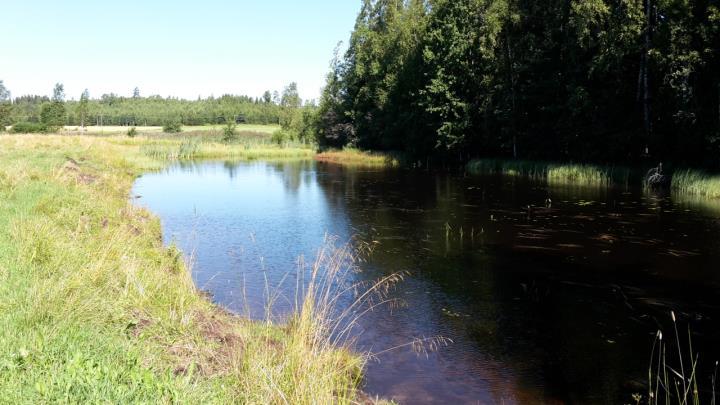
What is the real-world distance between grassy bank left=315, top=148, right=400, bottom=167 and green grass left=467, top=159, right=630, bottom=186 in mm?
11373

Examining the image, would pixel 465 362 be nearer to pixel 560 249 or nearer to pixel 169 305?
pixel 169 305

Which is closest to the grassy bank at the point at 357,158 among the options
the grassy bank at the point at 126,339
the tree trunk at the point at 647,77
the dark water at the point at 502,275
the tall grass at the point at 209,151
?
the tall grass at the point at 209,151

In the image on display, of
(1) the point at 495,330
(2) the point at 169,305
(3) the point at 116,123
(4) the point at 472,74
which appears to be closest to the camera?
(2) the point at 169,305

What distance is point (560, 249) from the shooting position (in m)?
14.0

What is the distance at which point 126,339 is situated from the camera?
205 inches

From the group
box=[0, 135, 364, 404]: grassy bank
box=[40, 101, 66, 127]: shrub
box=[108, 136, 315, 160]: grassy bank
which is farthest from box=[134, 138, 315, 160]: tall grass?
box=[0, 135, 364, 404]: grassy bank

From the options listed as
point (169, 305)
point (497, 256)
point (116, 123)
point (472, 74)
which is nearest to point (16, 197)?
point (169, 305)

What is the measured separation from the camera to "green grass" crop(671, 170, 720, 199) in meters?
21.7

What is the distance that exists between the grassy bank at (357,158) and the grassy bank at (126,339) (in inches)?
1558

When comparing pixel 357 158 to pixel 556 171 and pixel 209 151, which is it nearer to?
pixel 209 151

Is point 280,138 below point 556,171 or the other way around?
the other way around

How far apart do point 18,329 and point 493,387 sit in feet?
16.9

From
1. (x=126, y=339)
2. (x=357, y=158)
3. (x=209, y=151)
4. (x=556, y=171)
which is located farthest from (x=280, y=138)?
(x=126, y=339)

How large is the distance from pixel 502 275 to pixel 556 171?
20.7 meters
